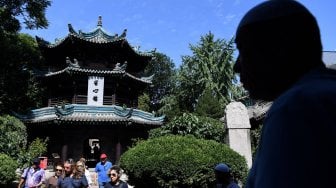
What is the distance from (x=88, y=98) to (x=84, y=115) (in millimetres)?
1493

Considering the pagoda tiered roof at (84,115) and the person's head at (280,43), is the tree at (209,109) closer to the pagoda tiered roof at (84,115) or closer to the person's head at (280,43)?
the pagoda tiered roof at (84,115)

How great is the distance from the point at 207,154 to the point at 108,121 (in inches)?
468

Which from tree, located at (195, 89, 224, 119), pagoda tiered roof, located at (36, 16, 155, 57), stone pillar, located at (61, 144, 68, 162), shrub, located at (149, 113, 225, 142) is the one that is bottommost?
stone pillar, located at (61, 144, 68, 162)

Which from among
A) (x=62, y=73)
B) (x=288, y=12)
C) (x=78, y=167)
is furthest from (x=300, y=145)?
(x=62, y=73)

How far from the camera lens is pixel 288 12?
38.2 inches

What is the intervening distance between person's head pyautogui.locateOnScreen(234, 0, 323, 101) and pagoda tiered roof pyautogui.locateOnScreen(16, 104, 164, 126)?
20.8 meters

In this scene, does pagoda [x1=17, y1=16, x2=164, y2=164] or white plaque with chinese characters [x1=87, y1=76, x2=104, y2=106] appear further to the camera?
white plaque with chinese characters [x1=87, y1=76, x2=104, y2=106]

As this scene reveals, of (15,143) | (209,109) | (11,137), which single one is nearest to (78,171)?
(15,143)

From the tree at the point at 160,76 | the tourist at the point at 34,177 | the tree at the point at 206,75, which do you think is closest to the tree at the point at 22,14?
the tourist at the point at 34,177

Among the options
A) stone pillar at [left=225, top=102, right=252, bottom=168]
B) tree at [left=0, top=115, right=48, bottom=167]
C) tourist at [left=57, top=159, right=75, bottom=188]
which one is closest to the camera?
tourist at [left=57, top=159, right=75, bottom=188]

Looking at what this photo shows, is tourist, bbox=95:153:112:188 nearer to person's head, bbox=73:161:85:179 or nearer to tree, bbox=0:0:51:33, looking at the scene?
person's head, bbox=73:161:85:179

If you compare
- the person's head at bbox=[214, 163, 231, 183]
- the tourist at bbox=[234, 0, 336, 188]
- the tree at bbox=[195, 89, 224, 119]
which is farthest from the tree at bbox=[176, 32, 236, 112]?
the tourist at bbox=[234, 0, 336, 188]

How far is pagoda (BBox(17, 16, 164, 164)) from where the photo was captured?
22.0m

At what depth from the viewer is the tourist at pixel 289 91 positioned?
80cm
